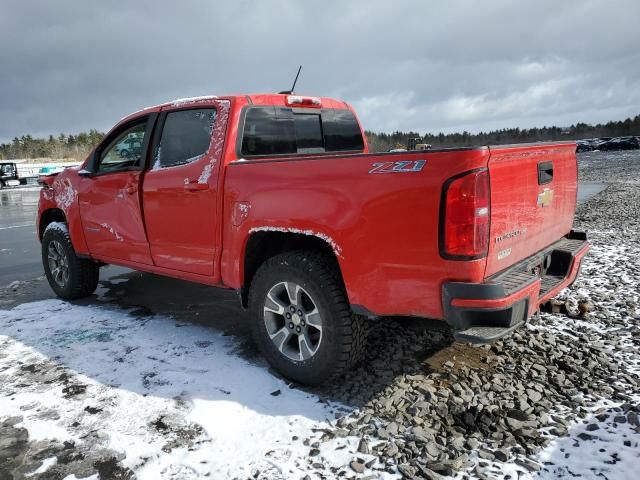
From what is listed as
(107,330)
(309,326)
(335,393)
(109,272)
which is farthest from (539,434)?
(109,272)

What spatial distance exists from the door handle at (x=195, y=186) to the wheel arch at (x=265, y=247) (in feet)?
1.90

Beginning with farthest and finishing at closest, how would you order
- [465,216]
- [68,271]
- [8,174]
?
1. [8,174]
2. [68,271]
3. [465,216]

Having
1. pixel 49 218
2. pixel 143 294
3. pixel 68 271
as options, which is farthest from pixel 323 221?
pixel 49 218

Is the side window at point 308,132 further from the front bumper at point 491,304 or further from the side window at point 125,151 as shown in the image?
the front bumper at point 491,304

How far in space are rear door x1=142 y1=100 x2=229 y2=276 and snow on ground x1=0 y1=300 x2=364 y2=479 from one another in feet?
2.47

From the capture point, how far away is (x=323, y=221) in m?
3.09

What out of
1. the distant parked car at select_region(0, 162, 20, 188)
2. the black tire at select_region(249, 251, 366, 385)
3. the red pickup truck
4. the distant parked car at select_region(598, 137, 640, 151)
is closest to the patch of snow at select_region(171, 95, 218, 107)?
the red pickup truck

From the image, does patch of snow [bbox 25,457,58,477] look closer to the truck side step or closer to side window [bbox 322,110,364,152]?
the truck side step

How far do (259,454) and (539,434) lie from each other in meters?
1.58

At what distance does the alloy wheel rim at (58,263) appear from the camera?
221 inches

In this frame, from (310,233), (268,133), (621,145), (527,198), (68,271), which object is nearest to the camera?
(527,198)

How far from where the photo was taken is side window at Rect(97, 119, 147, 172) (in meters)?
4.62

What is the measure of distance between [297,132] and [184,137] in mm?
982

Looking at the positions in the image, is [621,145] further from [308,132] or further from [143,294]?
[143,294]
